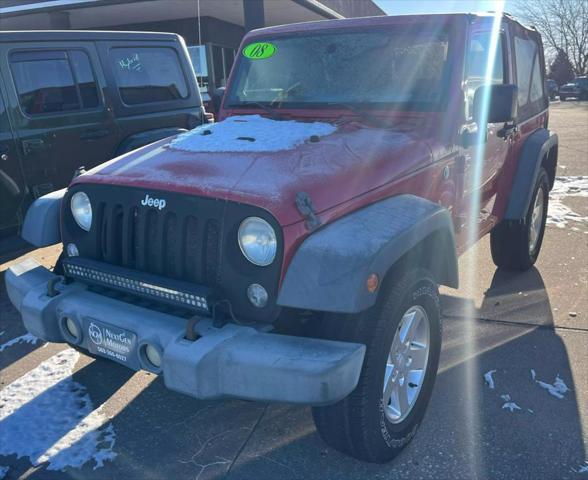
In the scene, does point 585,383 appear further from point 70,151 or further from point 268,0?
point 268,0

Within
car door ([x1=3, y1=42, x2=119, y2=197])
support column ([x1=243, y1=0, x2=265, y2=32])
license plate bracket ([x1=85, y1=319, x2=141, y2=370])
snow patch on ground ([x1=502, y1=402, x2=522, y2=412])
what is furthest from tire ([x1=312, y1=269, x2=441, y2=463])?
support column ([x1=243, y1=0, x2=265, y2=32])

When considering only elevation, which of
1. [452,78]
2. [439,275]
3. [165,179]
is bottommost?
[439,275]

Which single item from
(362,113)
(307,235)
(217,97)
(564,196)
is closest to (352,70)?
(362,113)

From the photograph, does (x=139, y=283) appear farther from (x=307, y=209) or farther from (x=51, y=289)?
(x=307, y=209)

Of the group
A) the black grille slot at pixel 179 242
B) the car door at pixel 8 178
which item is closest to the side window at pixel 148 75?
the car door at pixel 8 178

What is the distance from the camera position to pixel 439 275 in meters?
2.87

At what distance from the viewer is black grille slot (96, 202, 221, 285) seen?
2.35 metres

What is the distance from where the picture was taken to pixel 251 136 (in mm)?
2947

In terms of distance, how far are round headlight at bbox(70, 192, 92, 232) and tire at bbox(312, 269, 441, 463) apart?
1.31 metres

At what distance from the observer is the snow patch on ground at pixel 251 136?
278 cm

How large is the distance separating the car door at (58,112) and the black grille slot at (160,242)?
2.59 meters

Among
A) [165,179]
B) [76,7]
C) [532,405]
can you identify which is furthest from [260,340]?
[76,7]

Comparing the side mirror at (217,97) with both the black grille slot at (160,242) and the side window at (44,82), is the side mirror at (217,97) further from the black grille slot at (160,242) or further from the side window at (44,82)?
the black grille slot at (160,242)

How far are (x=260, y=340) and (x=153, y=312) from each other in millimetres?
569
